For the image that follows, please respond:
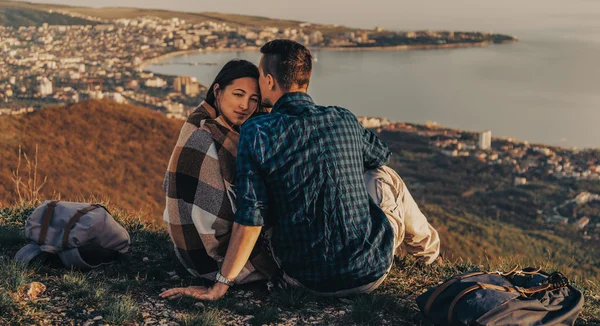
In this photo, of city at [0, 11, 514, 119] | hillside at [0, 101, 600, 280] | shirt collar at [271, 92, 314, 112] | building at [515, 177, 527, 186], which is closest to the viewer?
shirt collar at [271, 92, 314, 112]

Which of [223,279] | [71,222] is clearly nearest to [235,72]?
[223,279]

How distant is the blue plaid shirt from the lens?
2457 millimetres

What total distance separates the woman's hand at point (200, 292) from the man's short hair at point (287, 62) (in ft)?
3.11

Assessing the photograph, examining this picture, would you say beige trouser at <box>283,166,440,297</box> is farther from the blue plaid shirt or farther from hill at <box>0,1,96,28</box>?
hill at <box>0,1,96,28</box>

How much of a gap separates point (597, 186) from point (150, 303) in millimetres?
28789

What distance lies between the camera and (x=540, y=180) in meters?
29.1

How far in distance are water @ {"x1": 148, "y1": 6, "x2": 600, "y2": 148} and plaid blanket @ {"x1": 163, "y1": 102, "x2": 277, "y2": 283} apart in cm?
4032

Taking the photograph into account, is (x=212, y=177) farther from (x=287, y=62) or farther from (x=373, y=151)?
(x=373, y=151)

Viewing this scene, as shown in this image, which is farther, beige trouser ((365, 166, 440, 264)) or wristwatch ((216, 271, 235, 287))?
beige trouser ((365, 166, 440, 264))

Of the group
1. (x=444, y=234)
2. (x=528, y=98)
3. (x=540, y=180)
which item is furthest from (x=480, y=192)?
(x=528, y=98)

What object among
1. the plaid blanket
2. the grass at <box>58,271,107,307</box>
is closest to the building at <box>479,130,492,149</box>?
the plaid blanket

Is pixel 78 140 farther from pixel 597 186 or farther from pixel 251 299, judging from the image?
pixel 597 186

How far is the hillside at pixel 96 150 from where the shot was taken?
11812 mm

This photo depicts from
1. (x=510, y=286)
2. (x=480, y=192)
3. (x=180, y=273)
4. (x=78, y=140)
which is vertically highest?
(x=510, y=286)
